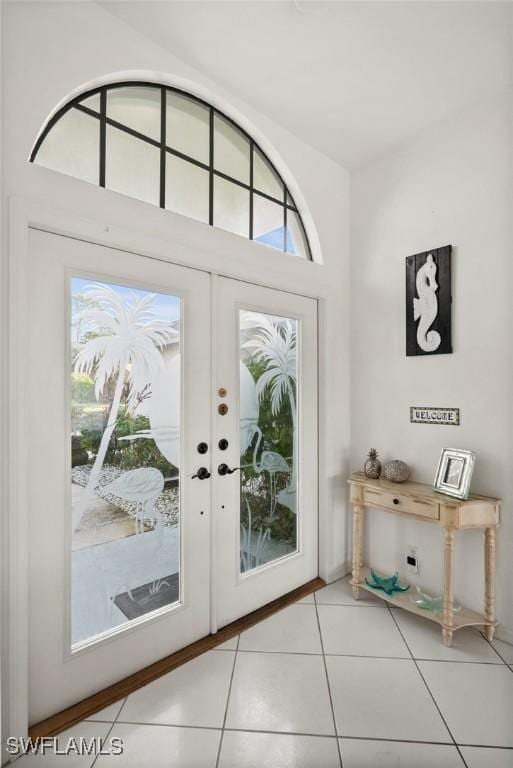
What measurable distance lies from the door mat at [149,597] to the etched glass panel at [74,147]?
190 centimetres

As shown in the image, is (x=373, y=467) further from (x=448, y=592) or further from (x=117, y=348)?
(x=117, y=348)

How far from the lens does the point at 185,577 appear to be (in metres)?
1.93

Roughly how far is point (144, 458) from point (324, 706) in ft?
4.30

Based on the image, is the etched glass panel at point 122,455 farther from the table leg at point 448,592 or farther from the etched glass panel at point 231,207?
the table leg at point 448,592

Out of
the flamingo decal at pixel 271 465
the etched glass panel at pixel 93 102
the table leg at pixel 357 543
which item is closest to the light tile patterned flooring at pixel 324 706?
the table leg at pixel 357 543

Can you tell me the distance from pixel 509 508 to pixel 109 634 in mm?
2084

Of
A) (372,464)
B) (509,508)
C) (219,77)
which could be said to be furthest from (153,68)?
(509,508)

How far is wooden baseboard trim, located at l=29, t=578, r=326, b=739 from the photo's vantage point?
1475 mm

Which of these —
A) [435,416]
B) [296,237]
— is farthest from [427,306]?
[296,237]

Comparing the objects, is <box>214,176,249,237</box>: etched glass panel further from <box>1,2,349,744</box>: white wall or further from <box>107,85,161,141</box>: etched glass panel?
<box>107,85,161,141</box>: etched glass panel

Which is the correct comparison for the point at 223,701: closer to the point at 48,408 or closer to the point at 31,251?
Result: the point at 48,408

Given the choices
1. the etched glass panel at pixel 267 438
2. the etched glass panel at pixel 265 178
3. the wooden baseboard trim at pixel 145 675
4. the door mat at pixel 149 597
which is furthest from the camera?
the etched glass panel at pixel 265 178

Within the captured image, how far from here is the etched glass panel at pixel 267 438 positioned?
2.23 m

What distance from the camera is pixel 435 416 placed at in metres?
2.32
